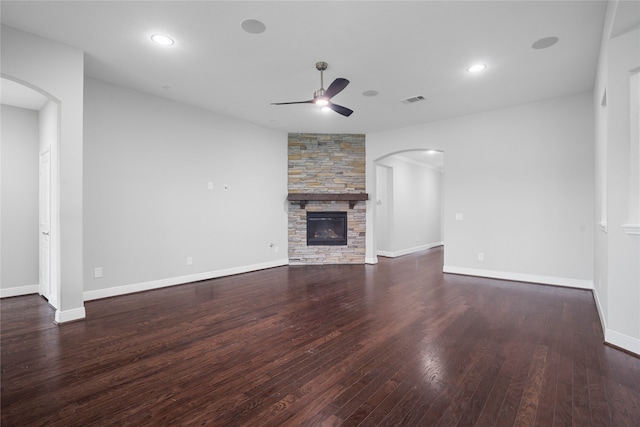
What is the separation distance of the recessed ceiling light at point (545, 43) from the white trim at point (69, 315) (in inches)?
228

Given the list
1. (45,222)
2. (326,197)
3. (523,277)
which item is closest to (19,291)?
(45,222)

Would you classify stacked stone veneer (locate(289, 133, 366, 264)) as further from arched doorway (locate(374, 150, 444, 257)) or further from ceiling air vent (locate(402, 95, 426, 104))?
ceiling air vent (locate(402, 95, 426, 104))

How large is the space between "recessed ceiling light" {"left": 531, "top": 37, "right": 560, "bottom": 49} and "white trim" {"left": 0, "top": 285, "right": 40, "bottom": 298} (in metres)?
7.30

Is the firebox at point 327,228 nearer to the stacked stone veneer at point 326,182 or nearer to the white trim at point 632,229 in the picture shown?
the stacked stone veneer at point 326,182

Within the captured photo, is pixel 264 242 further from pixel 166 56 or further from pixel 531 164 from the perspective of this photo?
Result: pixel 531 164

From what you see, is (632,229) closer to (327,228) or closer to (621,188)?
(621,188)

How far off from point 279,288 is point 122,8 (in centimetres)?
382

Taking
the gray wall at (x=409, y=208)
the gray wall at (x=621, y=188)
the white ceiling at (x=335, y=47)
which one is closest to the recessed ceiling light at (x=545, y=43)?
the white ceiling at (x=335, y=47)

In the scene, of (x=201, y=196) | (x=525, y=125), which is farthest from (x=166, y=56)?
(x=525, y=125)

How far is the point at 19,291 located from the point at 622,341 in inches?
284

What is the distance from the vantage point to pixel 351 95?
4738mm

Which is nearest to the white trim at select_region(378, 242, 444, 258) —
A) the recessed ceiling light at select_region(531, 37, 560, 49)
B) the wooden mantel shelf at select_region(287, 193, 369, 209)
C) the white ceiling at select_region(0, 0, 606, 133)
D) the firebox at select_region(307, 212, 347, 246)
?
the firebox at select_region(307, 212, 347, 246)

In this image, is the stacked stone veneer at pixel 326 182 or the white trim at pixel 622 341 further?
the stacked stone veneer at pixel 326 182

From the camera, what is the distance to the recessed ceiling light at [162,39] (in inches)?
124
